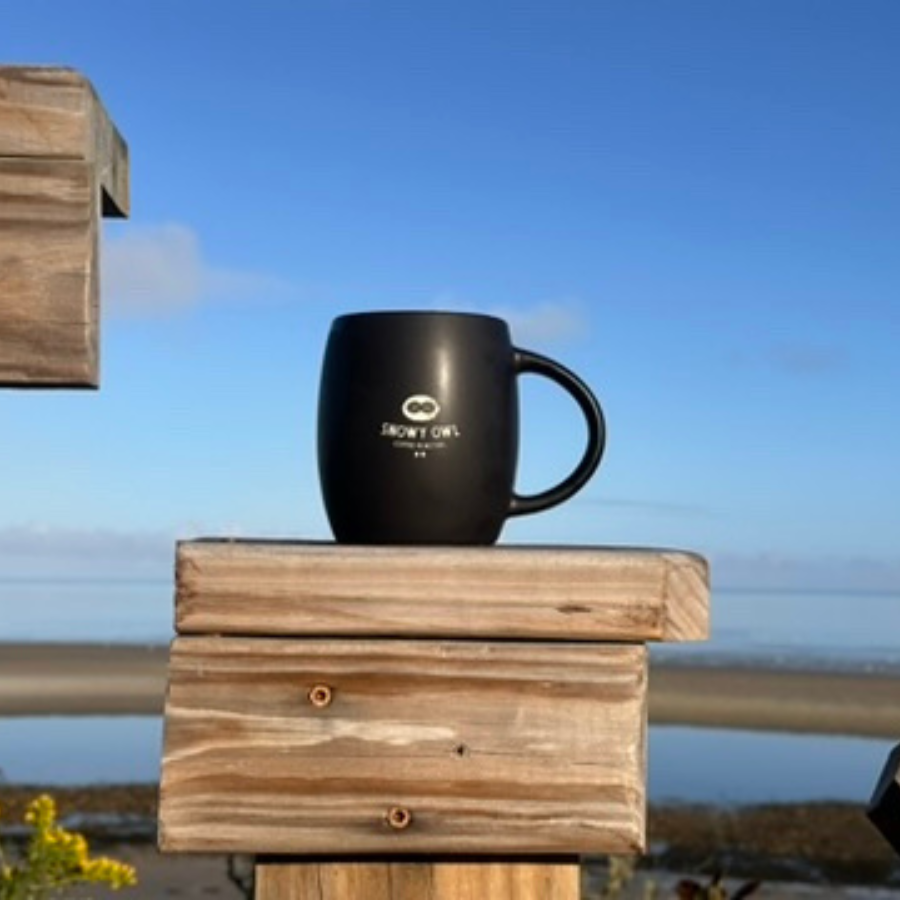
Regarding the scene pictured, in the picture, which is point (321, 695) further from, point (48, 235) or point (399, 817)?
point (48, 235)

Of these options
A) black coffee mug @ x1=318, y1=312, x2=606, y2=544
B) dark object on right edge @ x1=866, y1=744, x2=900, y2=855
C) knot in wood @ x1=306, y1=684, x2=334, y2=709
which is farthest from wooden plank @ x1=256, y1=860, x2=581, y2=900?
dark object on right edge @ x1=866, y1=744, x2=900, y2=855

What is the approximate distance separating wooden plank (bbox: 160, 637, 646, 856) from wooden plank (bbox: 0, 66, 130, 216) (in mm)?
533

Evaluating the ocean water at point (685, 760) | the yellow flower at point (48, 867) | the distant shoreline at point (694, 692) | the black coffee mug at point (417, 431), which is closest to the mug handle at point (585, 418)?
the black coffee mug at point (417, 431)

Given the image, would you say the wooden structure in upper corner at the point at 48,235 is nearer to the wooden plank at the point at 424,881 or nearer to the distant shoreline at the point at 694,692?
the wooden plank at the point at 424,881

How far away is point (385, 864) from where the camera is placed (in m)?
1.88

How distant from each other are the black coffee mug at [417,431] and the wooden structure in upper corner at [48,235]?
Result: 424 mm

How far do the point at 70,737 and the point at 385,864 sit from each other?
20.7 meters

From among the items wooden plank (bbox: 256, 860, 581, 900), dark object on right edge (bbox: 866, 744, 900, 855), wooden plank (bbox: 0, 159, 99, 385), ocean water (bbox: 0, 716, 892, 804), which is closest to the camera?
wooden plank (bbox: 0, 159, 99, 385)

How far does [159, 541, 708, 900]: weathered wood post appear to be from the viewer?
5.99ft

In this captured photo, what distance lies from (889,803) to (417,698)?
0.89 metres

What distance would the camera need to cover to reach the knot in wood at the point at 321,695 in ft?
6.04

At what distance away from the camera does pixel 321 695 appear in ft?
6.04

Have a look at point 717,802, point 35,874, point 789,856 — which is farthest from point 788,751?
point 35,874

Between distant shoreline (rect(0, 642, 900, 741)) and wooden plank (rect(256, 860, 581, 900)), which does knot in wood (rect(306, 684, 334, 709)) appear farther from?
distant shoreline (rect(0, 642, 900, 741))
